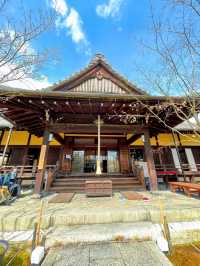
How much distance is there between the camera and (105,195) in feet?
19.3

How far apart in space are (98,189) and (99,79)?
7404 mm

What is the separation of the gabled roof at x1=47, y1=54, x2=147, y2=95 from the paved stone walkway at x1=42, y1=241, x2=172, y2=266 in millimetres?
8472

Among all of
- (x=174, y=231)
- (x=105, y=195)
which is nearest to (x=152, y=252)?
(x=174, y=231)

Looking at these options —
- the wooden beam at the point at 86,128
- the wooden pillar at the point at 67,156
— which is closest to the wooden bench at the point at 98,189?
the wooden beam at the point at 86,128

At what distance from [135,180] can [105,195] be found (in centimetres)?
262

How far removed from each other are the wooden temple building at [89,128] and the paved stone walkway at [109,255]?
2.86 metres

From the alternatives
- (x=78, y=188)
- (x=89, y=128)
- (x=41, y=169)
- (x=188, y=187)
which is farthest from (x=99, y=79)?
(x=188, y=187)

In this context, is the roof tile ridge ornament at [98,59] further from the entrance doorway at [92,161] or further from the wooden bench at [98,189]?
the wooden bench at [98,189]

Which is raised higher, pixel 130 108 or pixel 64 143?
pixel 130 108

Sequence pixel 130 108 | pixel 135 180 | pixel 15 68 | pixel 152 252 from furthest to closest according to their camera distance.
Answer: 1. pixel 135 180
2. pixel 130 108
3. pixel 15 68
4. pixel 152 252

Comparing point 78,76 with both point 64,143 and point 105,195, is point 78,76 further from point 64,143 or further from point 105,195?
point 105,195

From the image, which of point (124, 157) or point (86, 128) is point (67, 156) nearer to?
point (86, 128)

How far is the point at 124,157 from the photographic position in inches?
416

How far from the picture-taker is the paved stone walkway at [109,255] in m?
2.31
